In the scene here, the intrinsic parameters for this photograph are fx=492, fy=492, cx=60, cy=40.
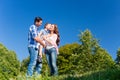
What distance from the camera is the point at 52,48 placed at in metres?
18.6

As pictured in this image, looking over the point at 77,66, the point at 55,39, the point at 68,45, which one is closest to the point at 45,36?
the point at 55,39

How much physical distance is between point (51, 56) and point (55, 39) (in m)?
0.83

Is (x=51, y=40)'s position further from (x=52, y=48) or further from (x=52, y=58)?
(x=52, y=58)

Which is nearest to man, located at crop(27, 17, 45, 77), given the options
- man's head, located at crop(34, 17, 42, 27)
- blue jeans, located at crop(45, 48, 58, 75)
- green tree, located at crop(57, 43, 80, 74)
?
man's head, located at crop(34, 17, 42, 27)

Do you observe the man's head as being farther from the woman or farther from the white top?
the white top

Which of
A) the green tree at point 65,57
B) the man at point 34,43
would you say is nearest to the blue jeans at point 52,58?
the man at point 34,43

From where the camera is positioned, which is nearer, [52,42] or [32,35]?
[32,35]

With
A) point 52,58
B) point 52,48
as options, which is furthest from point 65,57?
point 52,58

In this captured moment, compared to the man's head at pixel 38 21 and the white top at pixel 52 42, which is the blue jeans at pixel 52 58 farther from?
the man's head at pixel 38 21

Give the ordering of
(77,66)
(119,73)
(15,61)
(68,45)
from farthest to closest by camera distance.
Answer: (68,45)
(15,61)
(77,66)
(119,73)

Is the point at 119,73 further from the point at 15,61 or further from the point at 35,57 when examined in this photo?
the point at 15,61

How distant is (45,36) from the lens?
18.8 metres

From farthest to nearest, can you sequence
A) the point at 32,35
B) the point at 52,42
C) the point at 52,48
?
the point at 52,42
the point at 52,48
the point at 32,35

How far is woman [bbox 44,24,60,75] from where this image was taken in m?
18.5
